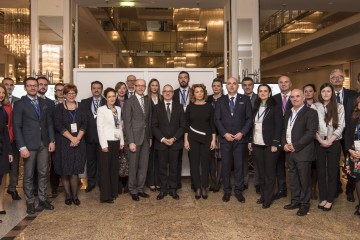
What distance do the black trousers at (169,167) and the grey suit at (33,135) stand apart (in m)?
1.47

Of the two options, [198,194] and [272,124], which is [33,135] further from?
[272,124]

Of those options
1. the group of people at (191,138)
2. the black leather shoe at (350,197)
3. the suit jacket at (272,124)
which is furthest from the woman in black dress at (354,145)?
the suit jacket at (272,124)

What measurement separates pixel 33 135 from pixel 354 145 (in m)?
3.79

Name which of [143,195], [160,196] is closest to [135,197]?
[143,195]

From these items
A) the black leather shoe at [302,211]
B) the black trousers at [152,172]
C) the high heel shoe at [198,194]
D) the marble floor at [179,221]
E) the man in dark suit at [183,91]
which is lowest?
the marble floor at [179,221]

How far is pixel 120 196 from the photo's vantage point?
541 centimetres

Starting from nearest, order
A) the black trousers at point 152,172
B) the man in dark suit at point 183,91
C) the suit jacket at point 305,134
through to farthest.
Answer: the suit jacket at point 305,134, the black trousers at point 152,172, the man in dark suit at point 183,91

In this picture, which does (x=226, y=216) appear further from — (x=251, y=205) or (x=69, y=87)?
(x=69, y=87)

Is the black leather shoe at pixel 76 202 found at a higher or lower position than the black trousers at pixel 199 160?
lower

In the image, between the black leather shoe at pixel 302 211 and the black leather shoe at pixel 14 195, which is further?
the black leather shoe at pixel 14 195

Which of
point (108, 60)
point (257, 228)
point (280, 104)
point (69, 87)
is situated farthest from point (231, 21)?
point (108, 60)

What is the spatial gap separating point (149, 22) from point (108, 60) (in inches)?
112

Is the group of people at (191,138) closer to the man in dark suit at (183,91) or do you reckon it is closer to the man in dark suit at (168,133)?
the man in dark suit at (168,133)

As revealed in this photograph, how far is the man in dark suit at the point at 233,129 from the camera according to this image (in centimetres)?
508
